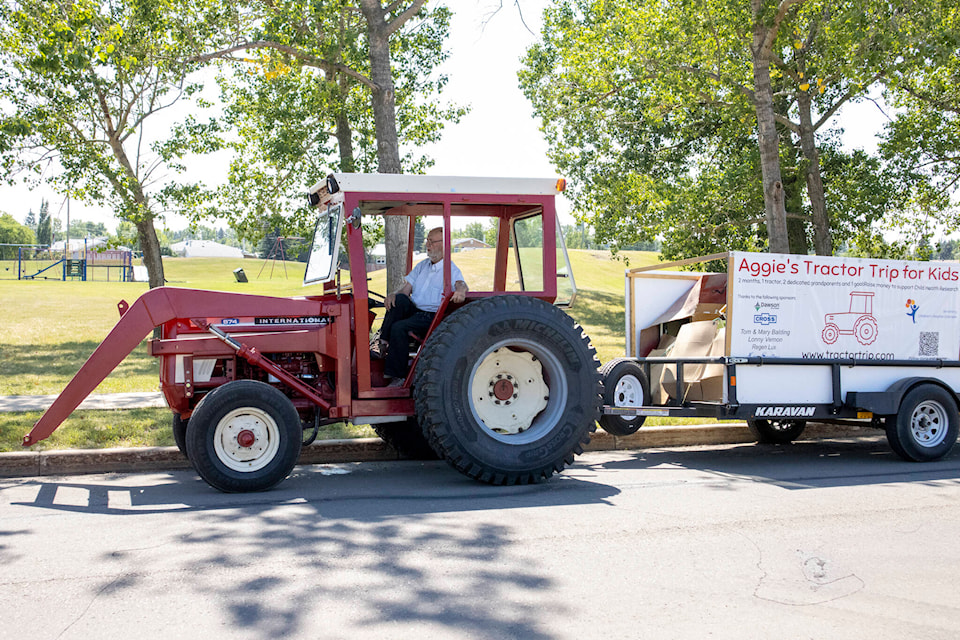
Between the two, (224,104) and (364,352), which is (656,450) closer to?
(364,352)

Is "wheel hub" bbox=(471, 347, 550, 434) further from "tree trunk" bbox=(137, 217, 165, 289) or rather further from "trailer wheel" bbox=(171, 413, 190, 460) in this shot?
"tree trunk" bbox=(137, 217, 165, 289)

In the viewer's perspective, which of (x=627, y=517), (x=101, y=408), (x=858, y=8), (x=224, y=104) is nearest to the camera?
(x=627, y=517)

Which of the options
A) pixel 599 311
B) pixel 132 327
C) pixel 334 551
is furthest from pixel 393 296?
pixel 599 311

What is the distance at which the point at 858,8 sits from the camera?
51.3 ft

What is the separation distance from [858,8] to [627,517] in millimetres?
13040

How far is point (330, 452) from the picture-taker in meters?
8.59

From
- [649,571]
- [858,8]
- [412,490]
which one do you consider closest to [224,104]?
[858,8]

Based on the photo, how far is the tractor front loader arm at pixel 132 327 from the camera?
6.87 meters

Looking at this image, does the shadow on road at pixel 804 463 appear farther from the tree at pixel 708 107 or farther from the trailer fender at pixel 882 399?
the tree at pixel 708 107

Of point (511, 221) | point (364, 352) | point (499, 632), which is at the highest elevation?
point (511, 221)

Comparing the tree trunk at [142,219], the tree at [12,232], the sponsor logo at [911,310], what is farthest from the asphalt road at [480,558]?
the tree at [12,232]

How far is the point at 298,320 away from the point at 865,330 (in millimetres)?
5583

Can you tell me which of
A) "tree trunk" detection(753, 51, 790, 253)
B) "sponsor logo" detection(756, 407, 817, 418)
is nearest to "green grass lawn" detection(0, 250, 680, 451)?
"sponsor logo" detection(756, 407, 817, 418)

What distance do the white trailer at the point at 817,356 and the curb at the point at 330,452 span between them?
497 millimetres
